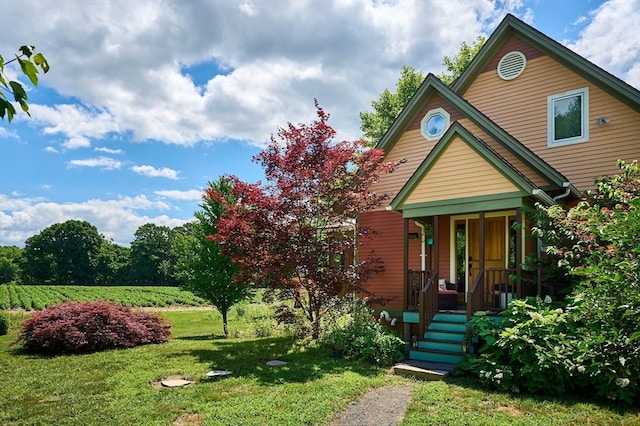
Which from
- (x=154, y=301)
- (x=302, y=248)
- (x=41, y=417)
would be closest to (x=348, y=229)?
(x=302, y=248)

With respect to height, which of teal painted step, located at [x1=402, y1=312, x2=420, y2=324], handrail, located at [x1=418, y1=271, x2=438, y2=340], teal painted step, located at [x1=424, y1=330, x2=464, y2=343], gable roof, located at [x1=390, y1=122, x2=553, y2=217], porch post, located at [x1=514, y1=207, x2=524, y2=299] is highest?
gable roof, located at [x1=390, y1=122, x2=553, y2=217]

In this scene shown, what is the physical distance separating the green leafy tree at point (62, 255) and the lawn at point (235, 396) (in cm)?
6984

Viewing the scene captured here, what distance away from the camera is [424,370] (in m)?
7.81

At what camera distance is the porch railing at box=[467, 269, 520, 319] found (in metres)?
8.41

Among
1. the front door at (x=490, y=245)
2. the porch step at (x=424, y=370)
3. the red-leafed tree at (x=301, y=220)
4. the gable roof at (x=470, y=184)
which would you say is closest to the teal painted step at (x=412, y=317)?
the porch step at (x=424, y=370)

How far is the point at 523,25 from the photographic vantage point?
11430mm

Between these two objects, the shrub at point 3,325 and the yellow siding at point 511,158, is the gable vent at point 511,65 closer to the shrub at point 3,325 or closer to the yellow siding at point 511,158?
the yellow siding at point 511,158

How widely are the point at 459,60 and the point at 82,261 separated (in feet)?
226

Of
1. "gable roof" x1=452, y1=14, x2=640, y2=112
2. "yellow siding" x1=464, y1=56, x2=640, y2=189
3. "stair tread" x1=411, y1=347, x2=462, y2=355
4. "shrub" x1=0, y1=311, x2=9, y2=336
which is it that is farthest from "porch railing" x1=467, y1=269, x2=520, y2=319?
"shrub" x1=0, y1=311, x2=9, y2=336

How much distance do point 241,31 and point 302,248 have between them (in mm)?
5130

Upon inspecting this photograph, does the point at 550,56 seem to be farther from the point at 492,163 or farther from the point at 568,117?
the point at 492,163

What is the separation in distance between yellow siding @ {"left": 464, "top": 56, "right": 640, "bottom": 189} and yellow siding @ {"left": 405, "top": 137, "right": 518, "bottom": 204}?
274 cm

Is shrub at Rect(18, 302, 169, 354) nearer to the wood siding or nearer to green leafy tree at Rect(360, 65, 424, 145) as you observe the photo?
the wood siding

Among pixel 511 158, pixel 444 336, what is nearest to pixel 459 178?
pixel 511 158
